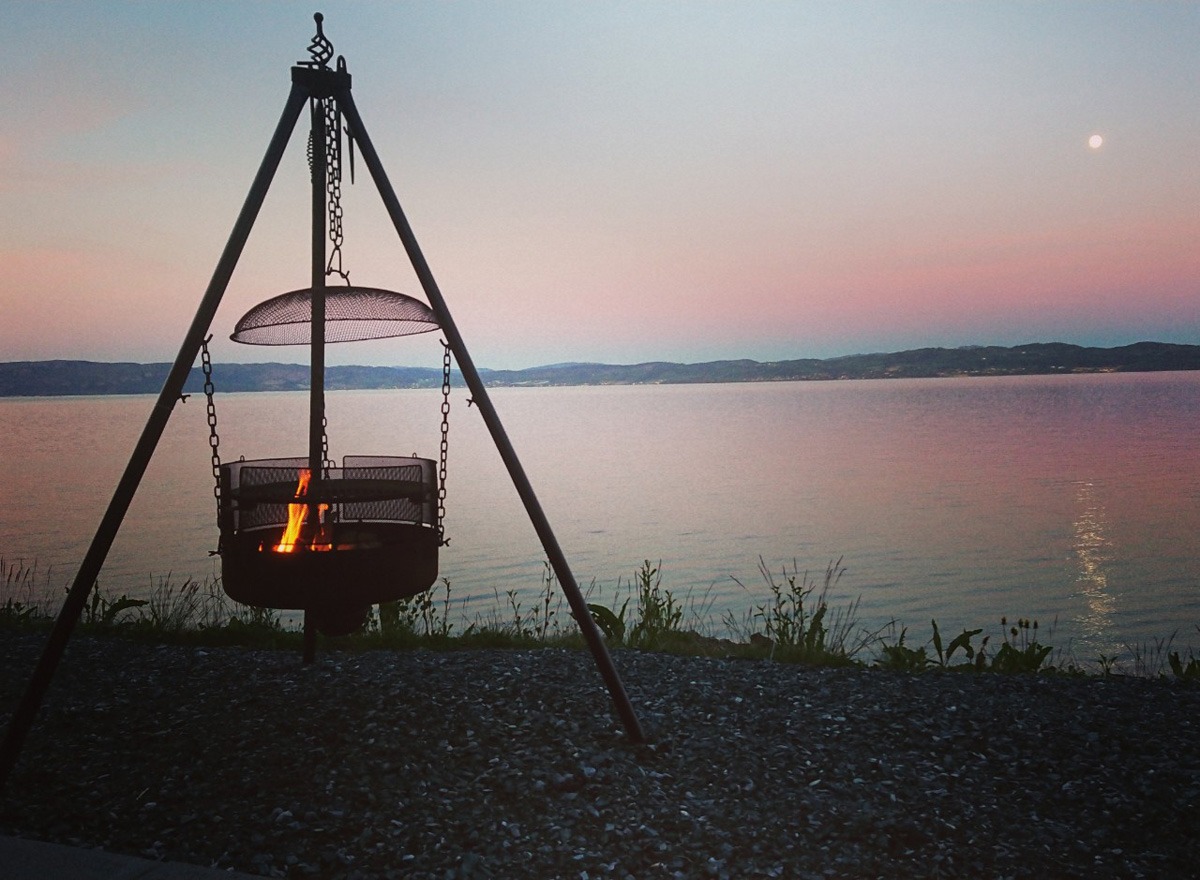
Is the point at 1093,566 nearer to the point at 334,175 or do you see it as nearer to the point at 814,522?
the point at 814,522

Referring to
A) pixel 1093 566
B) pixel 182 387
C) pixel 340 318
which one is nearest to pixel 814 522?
pixel 1093 566

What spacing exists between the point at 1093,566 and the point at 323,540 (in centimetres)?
1535

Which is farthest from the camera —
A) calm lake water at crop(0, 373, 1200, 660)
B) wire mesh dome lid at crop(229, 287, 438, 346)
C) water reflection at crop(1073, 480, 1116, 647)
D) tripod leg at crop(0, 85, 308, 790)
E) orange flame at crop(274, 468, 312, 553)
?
calm lake water at crop(0, 373, 1200, 660)

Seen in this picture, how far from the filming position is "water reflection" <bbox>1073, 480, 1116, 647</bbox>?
13223mm

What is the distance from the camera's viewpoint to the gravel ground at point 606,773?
3729 millimetres

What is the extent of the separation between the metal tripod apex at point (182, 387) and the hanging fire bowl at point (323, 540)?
2.03ft

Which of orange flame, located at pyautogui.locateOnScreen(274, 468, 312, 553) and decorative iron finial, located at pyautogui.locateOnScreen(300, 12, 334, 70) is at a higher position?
decorative iron finial, located at pyautogui.locateOnScreen(300, 12, 334, 70)

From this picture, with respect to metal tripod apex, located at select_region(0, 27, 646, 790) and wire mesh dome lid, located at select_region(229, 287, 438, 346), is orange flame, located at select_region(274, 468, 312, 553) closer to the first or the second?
metal tripod apex, located at select_region(0, 27, 646, 790)

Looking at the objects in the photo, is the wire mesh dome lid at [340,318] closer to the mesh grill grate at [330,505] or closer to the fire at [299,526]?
the mesh grill grate at [330,505]

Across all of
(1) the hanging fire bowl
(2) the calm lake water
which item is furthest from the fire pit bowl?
(2) the calm lake water

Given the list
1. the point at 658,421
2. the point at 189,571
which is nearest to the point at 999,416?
the point at 658,421

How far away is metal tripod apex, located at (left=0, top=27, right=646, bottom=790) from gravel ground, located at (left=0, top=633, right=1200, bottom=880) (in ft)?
1.25

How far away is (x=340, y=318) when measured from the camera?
225 inches

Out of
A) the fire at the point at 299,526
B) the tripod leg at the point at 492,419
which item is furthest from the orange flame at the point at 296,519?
the tripod leg at the point at 492,419
